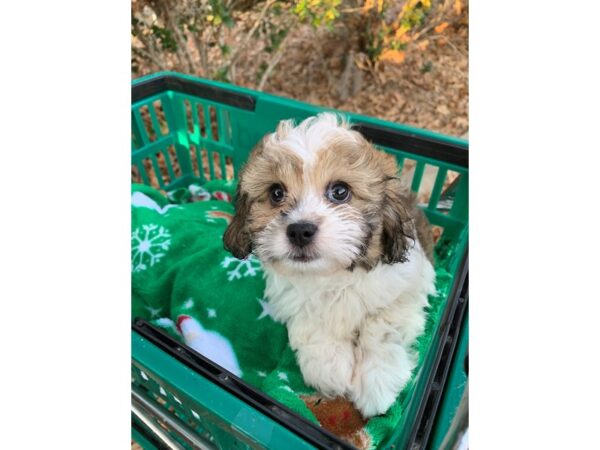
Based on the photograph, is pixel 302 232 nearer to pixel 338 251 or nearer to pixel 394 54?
pixel 338 251

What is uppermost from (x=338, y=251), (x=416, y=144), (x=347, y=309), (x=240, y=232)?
(x=416, y=144)

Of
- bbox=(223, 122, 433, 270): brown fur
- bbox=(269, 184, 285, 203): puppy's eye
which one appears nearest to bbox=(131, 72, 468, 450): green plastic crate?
bbox=(223, 122, 433, 270): brown fur

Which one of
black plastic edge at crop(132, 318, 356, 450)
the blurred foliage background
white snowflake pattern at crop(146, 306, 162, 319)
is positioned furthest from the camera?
the blurred foliage background

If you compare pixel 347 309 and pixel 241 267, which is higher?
pixel 347 309

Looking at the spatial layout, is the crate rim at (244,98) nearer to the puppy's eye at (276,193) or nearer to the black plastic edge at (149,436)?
the puppy's eye at (276,193)

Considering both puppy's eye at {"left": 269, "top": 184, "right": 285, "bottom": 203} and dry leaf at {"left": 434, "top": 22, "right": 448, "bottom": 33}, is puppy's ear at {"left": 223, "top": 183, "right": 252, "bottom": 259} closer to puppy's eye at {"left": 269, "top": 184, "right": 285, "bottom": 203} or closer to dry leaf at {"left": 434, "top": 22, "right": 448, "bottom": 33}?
puppy's eye at {"left": 269, "top": 184, "right": 285, "bottom": 203}

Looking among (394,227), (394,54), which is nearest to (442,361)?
(394,227)
